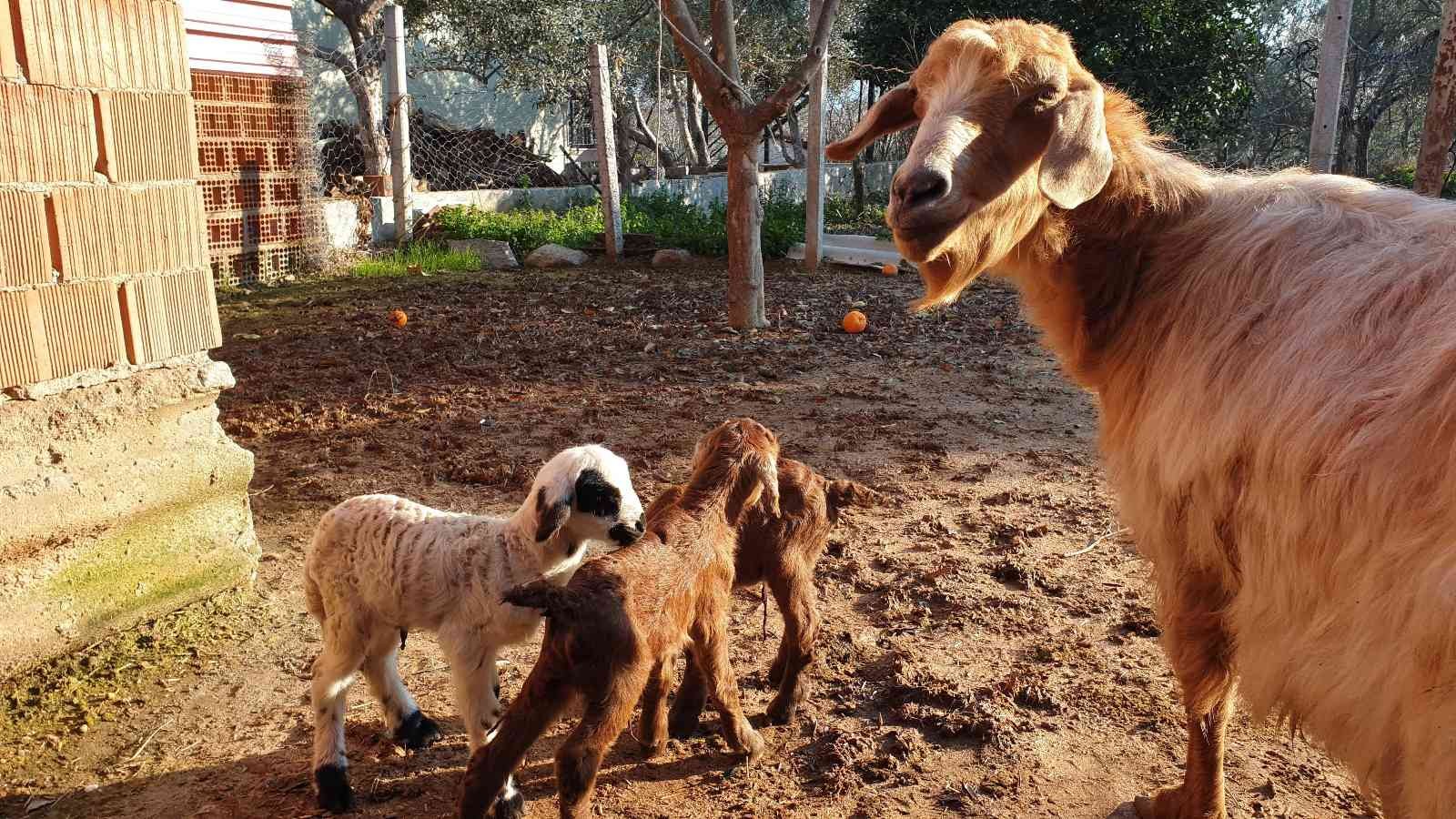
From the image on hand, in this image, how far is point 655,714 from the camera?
3314 millimetres

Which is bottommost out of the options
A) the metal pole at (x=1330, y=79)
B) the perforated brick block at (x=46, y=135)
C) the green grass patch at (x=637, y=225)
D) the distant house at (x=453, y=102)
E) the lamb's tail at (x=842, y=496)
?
the lamb's tail at (x=842, y=496)

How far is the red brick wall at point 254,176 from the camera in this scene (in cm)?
1090

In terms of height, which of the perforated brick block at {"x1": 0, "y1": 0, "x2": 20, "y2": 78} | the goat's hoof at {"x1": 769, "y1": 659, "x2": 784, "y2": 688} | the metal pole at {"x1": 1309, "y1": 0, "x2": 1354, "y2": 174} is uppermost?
the metal pole at {"x1": 1309, "y1": 0, "x2": 1354, "y2": 174}

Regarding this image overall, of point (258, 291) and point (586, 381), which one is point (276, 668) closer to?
point (586, 381)

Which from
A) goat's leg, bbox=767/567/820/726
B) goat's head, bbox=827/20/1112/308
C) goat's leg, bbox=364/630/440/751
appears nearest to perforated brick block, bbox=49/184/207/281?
goat's leg, bbox=364/630/440/751

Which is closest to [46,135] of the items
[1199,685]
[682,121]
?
[1199,685]

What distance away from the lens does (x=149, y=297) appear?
13.0 feet

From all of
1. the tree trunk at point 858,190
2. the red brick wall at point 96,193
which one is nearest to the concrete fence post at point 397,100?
the tree trunk at point 858,190

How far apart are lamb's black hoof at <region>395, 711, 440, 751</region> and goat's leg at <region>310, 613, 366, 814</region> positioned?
0.18 m

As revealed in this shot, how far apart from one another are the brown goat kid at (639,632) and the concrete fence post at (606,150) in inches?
404

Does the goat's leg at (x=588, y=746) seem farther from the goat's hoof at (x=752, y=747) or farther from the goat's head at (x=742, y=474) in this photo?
the goat's head at (x=742, y=474)

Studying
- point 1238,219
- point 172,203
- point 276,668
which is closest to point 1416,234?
point 1238,219

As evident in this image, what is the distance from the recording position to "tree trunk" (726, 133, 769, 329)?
29.9 feet

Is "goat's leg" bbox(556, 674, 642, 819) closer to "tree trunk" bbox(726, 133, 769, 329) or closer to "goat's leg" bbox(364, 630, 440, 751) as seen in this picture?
"goat's leg" bbox(364, 630, 440, 751)
